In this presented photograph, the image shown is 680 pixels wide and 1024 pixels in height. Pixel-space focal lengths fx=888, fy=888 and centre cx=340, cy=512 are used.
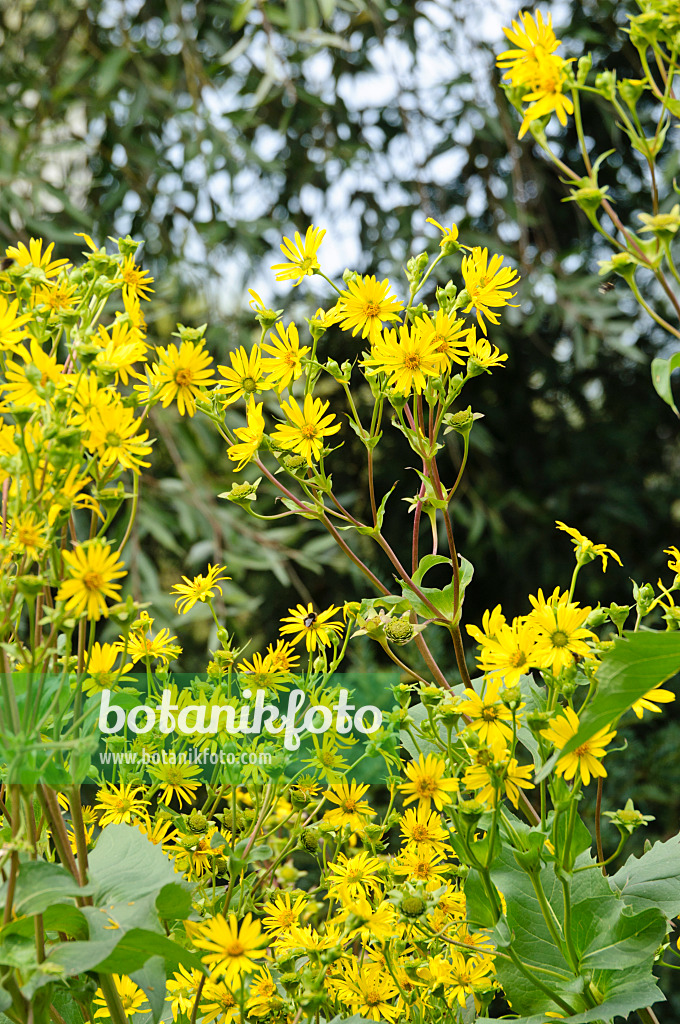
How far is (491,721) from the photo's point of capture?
0.98 feet

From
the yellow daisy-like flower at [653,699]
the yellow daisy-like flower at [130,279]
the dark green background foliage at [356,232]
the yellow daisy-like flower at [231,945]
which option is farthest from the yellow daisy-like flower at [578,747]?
the dark green background foliage at [356,232]

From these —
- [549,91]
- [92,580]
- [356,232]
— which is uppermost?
[549,91]

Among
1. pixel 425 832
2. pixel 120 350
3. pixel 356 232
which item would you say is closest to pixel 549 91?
pixel 120 350

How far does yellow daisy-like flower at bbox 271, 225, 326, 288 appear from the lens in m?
0.38

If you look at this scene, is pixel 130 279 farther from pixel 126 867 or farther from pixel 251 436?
pixel 126 867

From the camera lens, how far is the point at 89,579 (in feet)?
0.86

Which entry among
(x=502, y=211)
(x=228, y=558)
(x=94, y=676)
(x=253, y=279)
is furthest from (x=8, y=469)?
(x=502, y=211)

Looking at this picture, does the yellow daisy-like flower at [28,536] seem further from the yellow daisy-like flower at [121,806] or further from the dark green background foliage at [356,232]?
the dark green background foliage at [356,232]

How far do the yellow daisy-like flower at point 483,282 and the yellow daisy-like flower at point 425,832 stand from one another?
0.20 m

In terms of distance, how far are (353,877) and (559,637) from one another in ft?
0.44

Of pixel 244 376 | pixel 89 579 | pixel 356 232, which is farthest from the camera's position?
pixel 356 232

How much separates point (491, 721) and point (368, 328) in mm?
157

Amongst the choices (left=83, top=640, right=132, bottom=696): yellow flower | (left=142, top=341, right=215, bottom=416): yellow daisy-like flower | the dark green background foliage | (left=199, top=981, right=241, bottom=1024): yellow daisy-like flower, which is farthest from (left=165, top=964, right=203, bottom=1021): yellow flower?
the dark green background foliage

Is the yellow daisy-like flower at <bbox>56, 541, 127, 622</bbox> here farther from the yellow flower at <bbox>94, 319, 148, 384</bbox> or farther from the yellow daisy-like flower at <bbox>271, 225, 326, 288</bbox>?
the yellow daisy-like flower at <bbox>271, 225, 326, 288</bbox>
